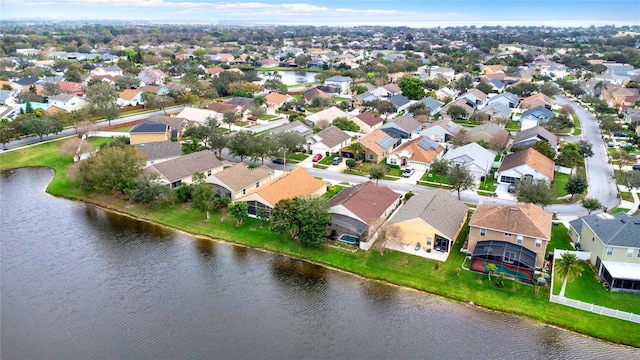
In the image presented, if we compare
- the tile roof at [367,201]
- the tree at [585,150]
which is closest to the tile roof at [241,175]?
the tile roof at [367,201]

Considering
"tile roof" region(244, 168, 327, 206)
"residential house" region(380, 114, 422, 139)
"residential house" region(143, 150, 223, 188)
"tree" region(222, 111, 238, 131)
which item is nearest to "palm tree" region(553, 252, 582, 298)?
"tile roof" region(244, 168, 327, 206)

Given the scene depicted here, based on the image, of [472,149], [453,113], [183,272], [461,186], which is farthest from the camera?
[453,113]

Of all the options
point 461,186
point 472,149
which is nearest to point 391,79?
point 472,149

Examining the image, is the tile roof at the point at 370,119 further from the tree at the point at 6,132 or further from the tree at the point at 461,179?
the tree at the point at 6,132

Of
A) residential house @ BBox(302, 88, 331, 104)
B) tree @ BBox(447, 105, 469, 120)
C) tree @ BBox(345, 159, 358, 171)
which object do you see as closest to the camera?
tree @ BBox(345, 159, 358, 171)

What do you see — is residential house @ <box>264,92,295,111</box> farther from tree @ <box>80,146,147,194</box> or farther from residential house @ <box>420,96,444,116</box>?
tree @ <box>80,146,147,194</box>

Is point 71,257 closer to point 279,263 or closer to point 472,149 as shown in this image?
point 279,263

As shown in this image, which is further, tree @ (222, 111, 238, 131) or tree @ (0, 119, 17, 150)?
tree @ (222, 111, 238, 131)
